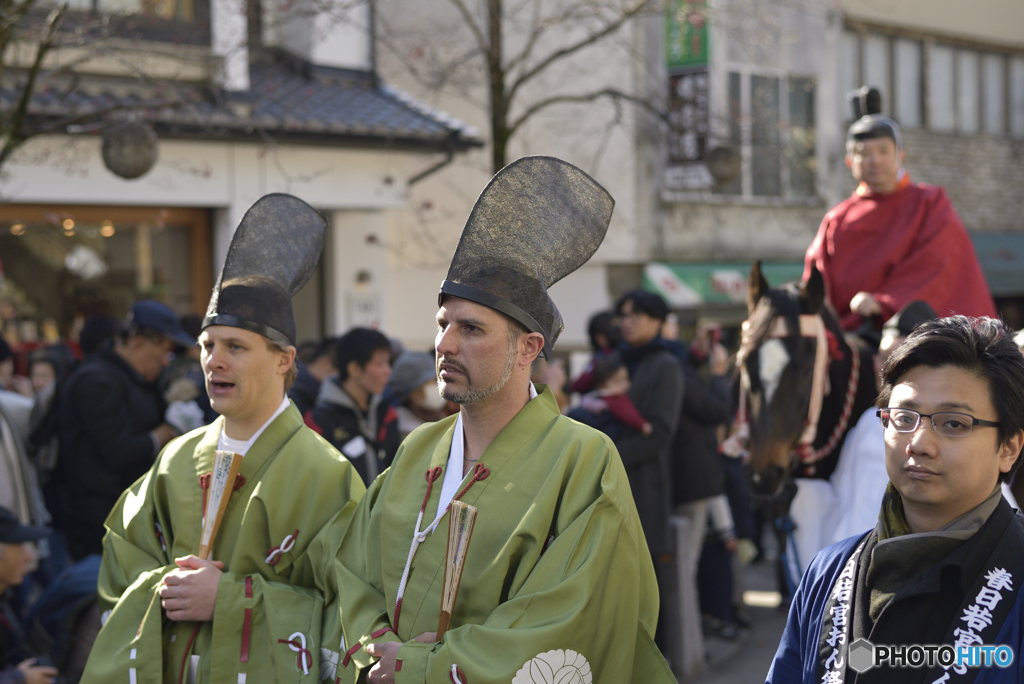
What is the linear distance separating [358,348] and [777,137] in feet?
34.7

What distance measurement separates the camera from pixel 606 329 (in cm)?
695

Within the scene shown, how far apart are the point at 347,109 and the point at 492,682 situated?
7964 millimetres

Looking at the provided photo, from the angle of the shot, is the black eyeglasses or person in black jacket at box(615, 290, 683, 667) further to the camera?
person in black jacket at box(615, 290, 683, 667)

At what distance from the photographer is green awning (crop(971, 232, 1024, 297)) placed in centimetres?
1619

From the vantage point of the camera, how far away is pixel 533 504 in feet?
7.72

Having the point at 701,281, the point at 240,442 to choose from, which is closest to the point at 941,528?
the point at 240,442

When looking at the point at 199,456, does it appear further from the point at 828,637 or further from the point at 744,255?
the point at 744,255

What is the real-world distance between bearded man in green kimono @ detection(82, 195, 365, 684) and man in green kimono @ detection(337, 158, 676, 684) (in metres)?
0.30

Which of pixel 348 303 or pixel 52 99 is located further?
pixel 348 303

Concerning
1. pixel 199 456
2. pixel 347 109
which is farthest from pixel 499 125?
pixel 199 456

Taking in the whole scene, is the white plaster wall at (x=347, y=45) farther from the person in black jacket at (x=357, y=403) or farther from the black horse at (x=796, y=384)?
the black horse at (x=796, y=384)

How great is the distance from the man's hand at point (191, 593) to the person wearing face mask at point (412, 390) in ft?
7.61

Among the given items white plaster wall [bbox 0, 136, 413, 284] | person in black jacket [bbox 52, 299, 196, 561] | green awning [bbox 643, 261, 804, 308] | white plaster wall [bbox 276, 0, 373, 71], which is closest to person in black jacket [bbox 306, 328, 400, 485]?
person in black jacket [bbox 52, 299, 196, 561]

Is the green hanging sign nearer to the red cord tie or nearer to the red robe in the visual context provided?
the red robe
